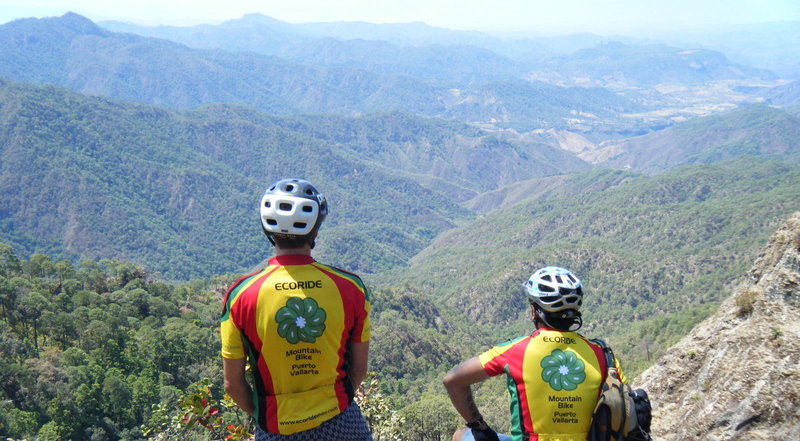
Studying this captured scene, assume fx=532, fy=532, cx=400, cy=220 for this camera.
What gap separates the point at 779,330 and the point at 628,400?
567 cm

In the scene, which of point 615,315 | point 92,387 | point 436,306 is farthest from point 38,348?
point 615,315

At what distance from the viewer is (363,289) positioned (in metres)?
6.40

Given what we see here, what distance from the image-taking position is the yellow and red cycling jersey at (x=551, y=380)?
20.1 feet

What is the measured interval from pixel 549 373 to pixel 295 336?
297 centimetres

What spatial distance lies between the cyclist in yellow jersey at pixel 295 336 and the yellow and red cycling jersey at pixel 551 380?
175 cm

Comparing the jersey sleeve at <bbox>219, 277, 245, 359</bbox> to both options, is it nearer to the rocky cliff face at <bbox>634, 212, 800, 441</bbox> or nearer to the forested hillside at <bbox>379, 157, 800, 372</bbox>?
the rocky cliff face at <bbox>634, 212, 800, 441</bbox>

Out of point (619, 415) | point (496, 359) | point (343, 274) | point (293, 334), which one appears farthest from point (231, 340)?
point (619, 415)

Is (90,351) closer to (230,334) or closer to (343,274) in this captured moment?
(230,334)

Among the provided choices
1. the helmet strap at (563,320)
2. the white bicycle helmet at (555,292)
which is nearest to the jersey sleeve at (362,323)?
the white bicycle helmet at (555,292)

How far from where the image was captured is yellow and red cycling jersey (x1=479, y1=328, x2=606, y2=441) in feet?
20.1

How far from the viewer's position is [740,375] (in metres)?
9.55

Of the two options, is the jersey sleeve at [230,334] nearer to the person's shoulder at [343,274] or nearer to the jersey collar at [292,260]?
the jersey collar at [292,260]

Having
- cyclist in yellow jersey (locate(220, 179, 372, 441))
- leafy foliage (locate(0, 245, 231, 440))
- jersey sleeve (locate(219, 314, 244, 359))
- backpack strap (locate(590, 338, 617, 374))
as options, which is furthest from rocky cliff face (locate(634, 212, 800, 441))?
leafy foliage (locate(0, 245, 231, 440))

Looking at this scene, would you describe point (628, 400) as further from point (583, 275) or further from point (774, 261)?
point (583, 275)
